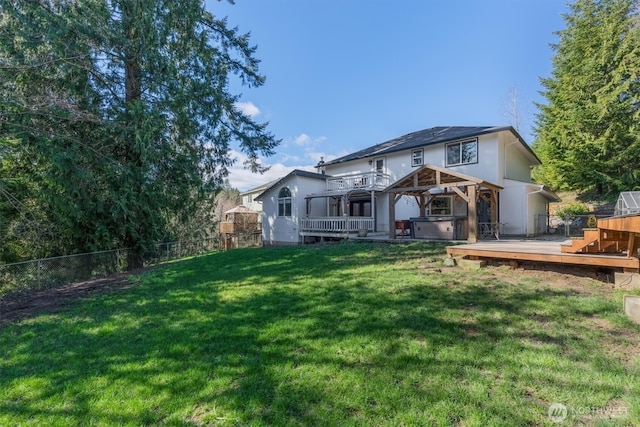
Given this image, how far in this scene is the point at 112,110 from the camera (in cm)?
960

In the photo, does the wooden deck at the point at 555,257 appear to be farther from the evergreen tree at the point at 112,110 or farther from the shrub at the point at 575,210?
the shrub at the point at 575,210

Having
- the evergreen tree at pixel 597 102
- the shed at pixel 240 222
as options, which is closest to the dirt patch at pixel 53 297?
the shed at pixel 240 222

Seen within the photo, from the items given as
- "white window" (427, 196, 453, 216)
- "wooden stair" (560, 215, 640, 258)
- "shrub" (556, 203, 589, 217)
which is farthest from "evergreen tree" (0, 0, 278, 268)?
"shrub" (556, 203, 589, 217)

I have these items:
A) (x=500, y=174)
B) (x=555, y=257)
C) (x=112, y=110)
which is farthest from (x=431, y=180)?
(x=112, y=110)

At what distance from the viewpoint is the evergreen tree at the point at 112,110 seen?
8.17 meters

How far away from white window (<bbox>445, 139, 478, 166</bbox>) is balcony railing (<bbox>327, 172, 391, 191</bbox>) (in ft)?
11.2

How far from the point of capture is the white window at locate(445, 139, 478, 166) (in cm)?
1419

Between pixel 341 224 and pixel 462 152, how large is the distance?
7.07m

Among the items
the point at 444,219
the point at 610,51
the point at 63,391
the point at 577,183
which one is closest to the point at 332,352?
the point at 63,391

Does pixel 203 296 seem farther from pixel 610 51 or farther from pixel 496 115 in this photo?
pixel 496 115

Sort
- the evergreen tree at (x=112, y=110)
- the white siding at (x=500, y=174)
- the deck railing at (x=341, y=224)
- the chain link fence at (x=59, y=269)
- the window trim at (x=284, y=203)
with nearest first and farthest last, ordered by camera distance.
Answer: the chain link fence at (x=59, y=269) < the evergreen tree at (x=112, y=110) < the white siding at (x=500, y=174) < the deck railing at (x=341, y=224) < the window trim at (x=284, y=203)

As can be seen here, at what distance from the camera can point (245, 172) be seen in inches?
611

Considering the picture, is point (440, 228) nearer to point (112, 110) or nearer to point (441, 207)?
point (441, 207)

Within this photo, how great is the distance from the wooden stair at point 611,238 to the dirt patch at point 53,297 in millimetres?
9814
